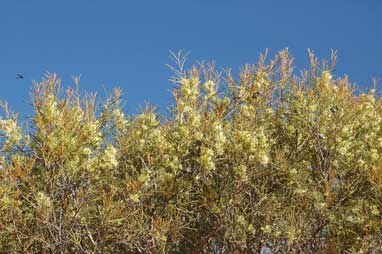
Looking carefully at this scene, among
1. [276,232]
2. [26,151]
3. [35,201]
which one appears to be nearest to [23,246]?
[35,201]

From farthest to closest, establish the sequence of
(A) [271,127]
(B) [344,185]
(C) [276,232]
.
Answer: (A) [271,127]
(B) [344,185]
(C) [276,232]

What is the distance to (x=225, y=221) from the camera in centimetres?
901

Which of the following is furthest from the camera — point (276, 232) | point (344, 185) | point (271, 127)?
point (271, 127)

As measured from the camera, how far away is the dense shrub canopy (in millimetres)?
8836

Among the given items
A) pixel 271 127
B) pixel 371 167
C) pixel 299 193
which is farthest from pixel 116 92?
pixel 371 167

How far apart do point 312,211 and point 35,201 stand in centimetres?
357

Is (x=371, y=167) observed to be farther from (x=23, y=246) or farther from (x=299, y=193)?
(x=23, y=246)

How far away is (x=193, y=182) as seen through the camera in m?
9.18

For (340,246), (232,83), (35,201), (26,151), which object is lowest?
(340,246)

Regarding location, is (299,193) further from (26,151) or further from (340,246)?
(26,151)

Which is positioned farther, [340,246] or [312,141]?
[312,141]

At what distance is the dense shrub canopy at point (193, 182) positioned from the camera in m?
8.84

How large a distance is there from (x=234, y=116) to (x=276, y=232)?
1.89 m

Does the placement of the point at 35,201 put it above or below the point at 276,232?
above
